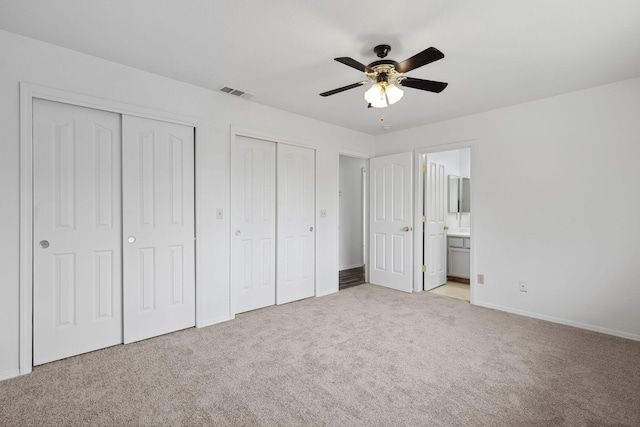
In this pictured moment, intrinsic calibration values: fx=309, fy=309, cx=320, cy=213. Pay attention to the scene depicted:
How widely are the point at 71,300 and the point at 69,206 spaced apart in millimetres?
763

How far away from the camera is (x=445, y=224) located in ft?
16.7

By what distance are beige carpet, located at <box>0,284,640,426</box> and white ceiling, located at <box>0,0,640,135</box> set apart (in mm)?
2457

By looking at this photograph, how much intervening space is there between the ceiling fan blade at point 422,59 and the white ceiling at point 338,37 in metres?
Result: 0.26

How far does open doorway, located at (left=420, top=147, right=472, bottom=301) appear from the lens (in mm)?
4641

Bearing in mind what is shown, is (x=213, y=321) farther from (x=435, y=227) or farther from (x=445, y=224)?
(x=445, y=224)

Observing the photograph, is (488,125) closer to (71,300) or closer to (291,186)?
(291,186)

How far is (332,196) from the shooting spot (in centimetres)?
455

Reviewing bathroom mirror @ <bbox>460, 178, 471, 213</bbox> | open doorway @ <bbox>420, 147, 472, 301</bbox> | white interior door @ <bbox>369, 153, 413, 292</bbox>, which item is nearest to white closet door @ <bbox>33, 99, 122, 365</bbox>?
white interior door @ <bbox>369, 153, 413, 292</bbox>

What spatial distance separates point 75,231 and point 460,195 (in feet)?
18.7

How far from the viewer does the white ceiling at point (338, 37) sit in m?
1.92

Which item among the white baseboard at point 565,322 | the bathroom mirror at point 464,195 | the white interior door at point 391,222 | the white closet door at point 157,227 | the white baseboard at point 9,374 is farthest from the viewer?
the bathroom mirror at point 464,195

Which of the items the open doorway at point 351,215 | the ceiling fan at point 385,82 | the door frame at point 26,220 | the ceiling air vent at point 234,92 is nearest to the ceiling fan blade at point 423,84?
the ceiling fan at point 385,82

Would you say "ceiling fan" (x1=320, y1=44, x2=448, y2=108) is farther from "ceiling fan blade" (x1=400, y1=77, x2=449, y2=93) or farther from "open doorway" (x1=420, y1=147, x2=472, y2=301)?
"open doorway" (x1=420, y1=147, x2=472, y2=301)

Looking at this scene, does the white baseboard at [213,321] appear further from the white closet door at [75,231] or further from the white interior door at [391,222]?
the white interior door at [391,222]
